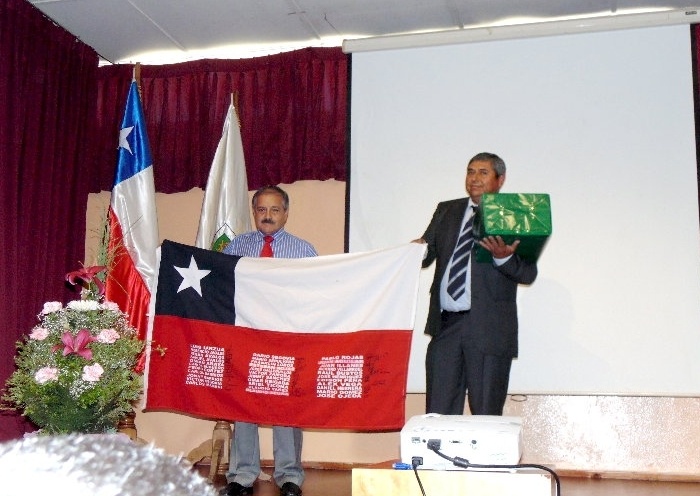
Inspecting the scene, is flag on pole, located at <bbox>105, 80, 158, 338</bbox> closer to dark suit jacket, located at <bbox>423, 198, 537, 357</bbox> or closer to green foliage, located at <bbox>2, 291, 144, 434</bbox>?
green foliage, located at <bbox>2, 291, 144, 434</bbox>

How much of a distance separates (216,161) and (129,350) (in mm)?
1645

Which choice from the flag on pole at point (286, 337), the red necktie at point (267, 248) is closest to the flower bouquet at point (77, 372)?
the flag on pole at point (286, 337)

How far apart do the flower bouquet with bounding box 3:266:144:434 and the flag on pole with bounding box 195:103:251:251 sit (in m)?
1.30

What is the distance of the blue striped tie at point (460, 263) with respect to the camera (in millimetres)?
3441

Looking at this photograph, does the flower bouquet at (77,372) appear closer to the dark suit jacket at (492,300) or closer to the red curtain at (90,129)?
the red curtain at (90,129)

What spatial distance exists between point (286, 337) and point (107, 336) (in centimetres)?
91

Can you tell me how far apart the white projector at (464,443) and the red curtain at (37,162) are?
9.62 ft

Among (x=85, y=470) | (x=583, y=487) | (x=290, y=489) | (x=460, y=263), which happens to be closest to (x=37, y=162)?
(x=290, y=489)

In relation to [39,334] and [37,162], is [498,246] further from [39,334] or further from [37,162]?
[37,162]

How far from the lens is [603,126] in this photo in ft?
13.6

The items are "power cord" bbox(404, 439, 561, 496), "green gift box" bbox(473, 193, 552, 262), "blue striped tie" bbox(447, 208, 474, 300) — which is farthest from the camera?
"blue striped tie" bbox(447, 208, 474, 300)

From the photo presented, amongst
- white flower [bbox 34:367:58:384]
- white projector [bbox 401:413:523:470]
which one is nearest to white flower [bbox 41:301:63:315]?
white flower [bbox 34:367:58:384]

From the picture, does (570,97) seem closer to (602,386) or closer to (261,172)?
(602,386)

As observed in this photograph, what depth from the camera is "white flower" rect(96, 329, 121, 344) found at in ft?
10.4
